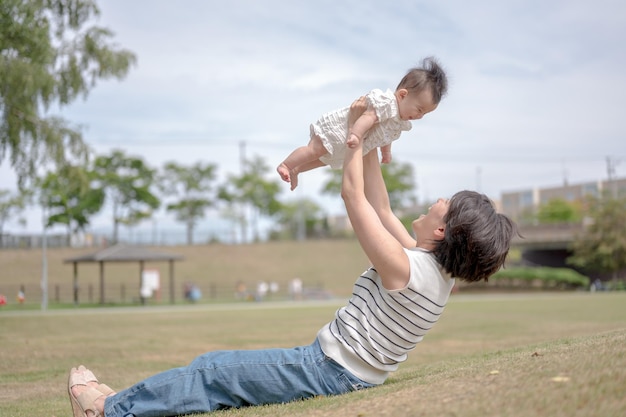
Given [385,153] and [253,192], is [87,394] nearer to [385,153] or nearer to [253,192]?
[385,153]

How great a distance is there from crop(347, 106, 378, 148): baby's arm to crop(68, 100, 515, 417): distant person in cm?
6

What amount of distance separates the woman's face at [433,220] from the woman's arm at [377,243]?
25cm

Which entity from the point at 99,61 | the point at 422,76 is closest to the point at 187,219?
the point at 99,61

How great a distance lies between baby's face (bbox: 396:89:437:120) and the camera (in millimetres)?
4375

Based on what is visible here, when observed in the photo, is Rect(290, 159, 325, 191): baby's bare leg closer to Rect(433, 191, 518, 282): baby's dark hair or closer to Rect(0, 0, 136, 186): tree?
Rect(433, 191, 518, 282): baby's dark hair

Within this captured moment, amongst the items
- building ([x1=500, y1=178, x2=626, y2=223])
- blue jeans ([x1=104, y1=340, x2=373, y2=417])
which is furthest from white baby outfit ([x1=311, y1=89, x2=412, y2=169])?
building ([x1=500, y1=178, x2=626, y2=223])

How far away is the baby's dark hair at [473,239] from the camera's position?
133 inches

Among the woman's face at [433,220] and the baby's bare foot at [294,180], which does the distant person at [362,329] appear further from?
the baby's bare foot at [294,180]

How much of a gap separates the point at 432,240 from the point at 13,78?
13738 mm

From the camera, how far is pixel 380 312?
350 cm

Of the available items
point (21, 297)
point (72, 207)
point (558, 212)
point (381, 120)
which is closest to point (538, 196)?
point (558, 212)

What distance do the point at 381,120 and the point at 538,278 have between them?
1765 inches

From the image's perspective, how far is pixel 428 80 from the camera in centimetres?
441

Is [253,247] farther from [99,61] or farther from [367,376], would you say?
[367,376]
